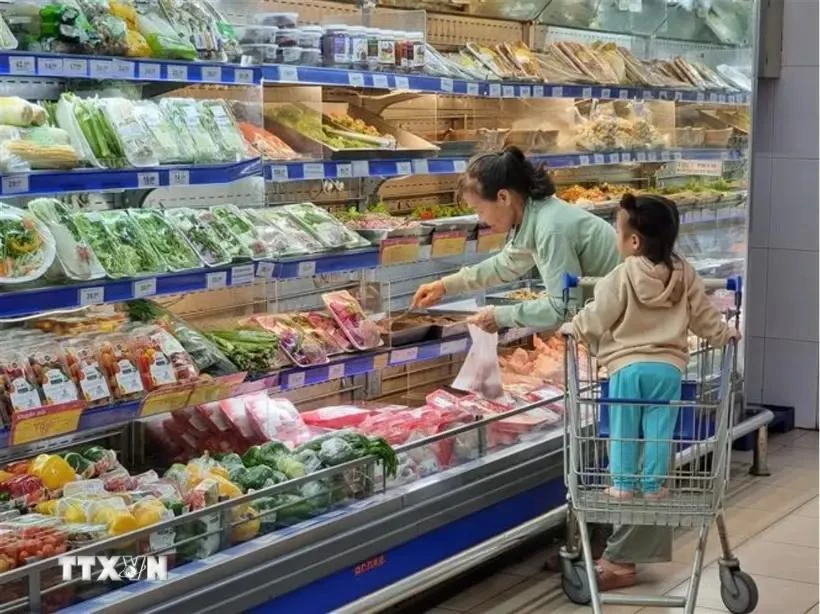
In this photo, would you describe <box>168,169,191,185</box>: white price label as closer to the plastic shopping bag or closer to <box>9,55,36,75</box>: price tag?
<box>9,55,36,75</box>: price tag

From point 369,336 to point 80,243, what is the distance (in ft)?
4.57

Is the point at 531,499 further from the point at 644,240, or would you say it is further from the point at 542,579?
the point at 644,240

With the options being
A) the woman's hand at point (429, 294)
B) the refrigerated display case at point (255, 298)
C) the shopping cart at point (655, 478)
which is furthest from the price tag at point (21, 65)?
the woman's hand at point (429, 294)

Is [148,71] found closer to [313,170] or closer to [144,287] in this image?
[144,287]


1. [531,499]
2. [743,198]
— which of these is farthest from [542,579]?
[743,198]

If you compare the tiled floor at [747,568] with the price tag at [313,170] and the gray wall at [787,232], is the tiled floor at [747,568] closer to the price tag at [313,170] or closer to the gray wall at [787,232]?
the gray wall at [787,232]

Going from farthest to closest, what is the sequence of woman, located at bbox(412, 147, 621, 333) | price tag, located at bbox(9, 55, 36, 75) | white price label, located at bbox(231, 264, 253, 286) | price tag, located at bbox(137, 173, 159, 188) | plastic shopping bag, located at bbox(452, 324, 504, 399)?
1. plastic shopping bag, located at bbox(452, 324, 504, 399)
2. woman, located at bbox(412, 147, 621, 333)
3. white price label, located at bbox(231, 264, 253, 286)
4. price tag, located at bbox(137, 173, 159, 188)
5. price tag, located at bbox(9, 55, 36, 75)

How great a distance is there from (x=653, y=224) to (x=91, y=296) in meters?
1.79

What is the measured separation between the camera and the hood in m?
4.42

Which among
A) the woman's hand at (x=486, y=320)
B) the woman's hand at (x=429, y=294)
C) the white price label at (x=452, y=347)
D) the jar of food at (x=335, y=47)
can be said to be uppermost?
the jar of food at (x=335, y=47)

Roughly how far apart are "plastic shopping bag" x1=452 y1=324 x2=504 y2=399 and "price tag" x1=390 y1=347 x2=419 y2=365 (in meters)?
0.30

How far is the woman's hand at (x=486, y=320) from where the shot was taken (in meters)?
5.16

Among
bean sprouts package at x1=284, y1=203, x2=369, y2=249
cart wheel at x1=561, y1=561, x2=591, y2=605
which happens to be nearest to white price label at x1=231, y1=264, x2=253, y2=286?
bean sprouts package at x1=284, y1=203, x2=369, y2=249

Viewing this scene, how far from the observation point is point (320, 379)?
4.70 metres
